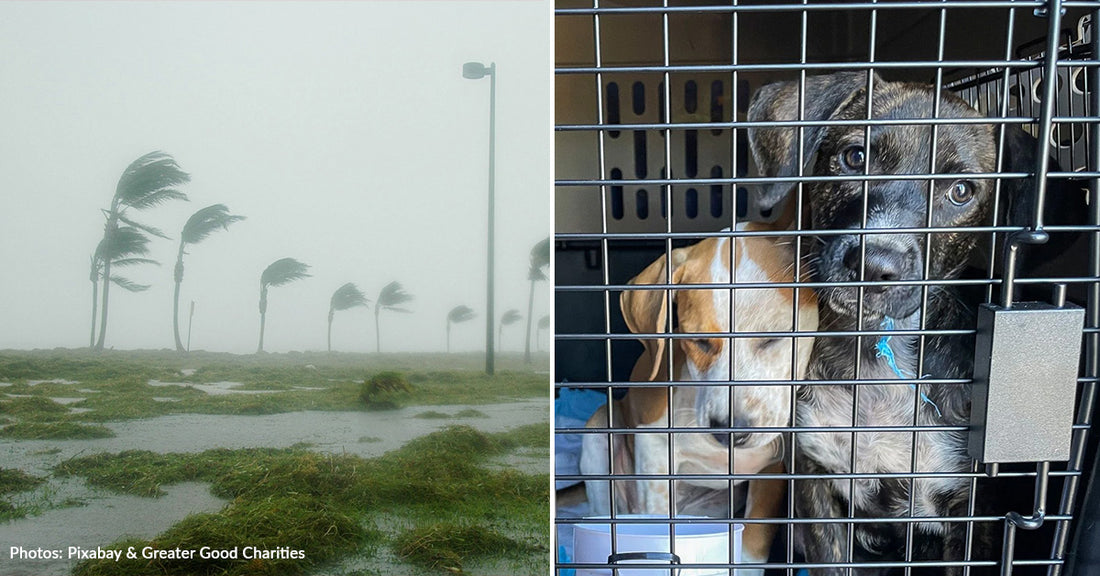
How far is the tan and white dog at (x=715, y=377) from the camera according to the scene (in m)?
1.18

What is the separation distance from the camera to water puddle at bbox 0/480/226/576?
33.4 inches

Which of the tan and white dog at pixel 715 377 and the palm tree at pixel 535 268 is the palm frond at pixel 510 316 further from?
the tan and white dog at pixel 715 377

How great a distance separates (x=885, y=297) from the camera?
1064mm

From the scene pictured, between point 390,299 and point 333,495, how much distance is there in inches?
9.1

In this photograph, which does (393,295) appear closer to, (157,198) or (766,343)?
(157,198)

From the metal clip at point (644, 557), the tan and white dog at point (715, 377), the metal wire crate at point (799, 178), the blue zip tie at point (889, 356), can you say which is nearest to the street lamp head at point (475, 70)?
the metal wire crate at point (799, 178)

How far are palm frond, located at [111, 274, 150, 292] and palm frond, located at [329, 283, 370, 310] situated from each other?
0.20 metres

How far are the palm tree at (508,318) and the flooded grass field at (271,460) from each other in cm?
4

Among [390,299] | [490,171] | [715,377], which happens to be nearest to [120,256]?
[390,299]

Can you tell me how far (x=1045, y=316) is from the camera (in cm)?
87

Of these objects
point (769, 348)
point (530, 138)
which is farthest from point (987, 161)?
point (530, 138)

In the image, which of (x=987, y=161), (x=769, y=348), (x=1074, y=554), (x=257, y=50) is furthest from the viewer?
(x=769, y=348)

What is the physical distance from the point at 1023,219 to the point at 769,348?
376mm

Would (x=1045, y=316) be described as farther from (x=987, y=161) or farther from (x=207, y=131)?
(x=207, y=131)
